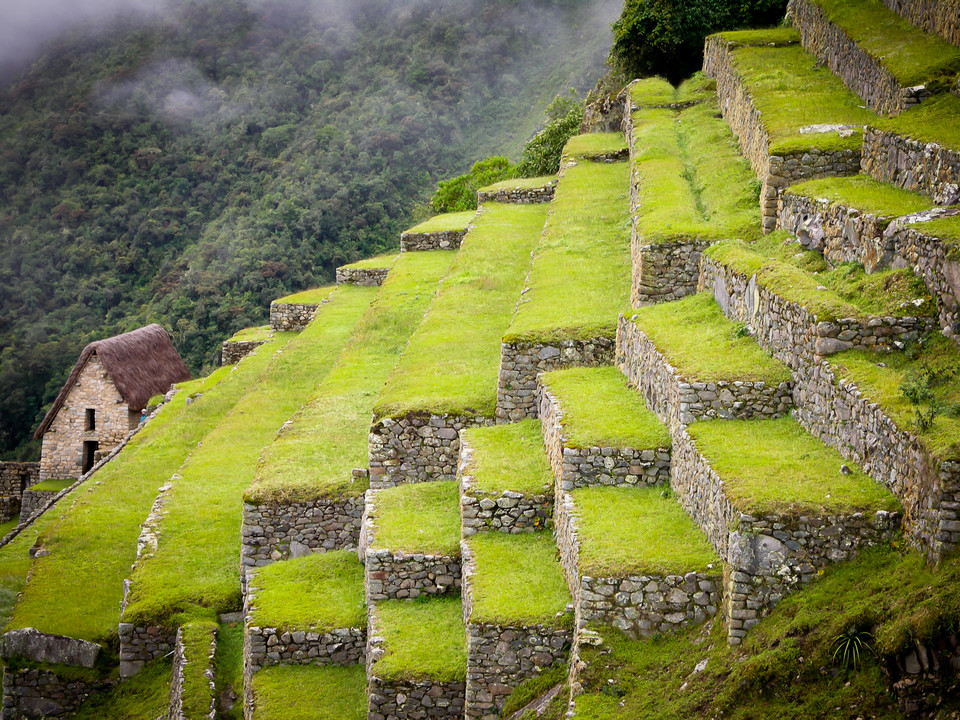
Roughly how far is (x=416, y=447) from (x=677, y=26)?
1838 centimetres

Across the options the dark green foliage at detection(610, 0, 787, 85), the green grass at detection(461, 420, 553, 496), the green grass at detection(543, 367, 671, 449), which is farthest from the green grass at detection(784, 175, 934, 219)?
the dark green foliage at detection(610, 0, 787, 85)

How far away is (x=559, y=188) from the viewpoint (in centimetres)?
2430

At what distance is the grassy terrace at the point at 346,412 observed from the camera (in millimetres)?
15320

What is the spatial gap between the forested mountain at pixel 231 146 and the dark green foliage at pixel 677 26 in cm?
2190

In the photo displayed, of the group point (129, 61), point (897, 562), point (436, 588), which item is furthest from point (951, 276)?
point (129, 61)

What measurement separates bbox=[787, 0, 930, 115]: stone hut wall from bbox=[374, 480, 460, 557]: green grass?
8.05 metres

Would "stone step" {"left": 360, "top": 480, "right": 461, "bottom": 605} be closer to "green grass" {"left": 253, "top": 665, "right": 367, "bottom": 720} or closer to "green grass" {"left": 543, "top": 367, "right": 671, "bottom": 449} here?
"green grass" {"left": 253, "top": 665, "right": 367, "bottom": 720}

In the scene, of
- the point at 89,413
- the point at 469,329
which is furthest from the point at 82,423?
the point at 469,329

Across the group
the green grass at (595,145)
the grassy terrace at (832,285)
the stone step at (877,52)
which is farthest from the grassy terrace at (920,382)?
the green grass at (595,145)

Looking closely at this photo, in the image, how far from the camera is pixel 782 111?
17.0 meters

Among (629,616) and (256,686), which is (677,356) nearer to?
(629,616)

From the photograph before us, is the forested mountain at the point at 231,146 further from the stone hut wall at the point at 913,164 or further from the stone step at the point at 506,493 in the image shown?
the stone hut wall at the point at 913,164

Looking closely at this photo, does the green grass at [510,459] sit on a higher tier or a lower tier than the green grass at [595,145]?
lower

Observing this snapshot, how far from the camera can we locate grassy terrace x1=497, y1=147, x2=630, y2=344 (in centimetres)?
1544
